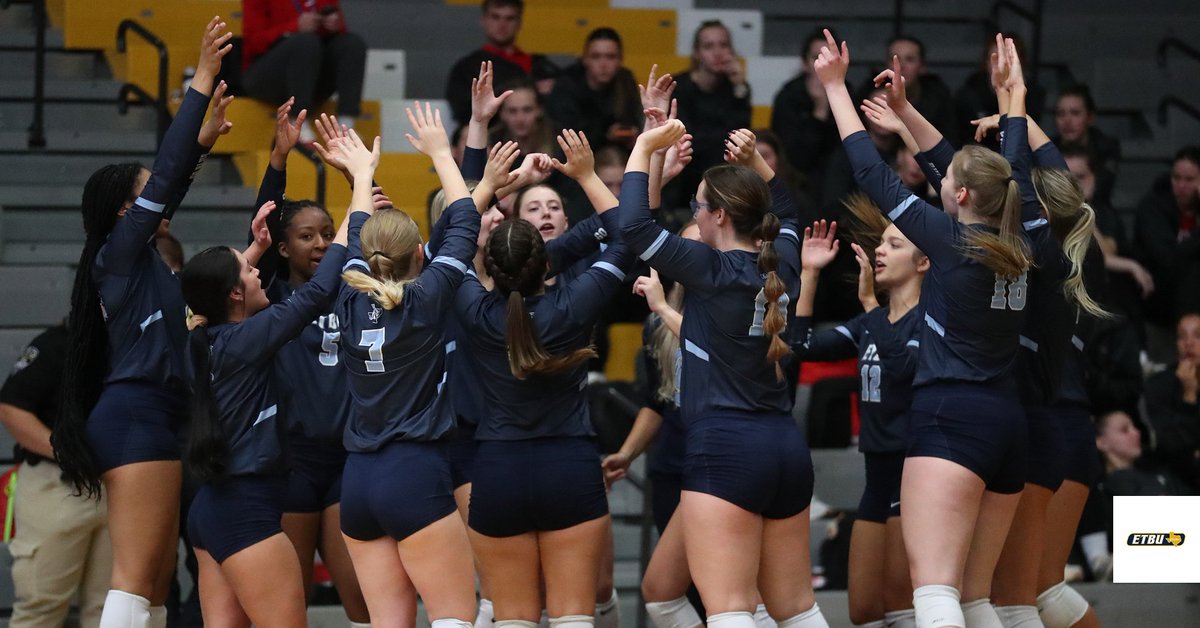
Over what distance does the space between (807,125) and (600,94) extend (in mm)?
1209

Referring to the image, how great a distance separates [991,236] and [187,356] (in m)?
2.74

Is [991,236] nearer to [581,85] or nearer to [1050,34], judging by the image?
[581,85]

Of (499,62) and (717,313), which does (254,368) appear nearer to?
(717,313)

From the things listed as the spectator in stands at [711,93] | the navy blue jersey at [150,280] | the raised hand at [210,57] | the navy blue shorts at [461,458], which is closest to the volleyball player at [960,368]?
the navy blue shorts at [461,458]

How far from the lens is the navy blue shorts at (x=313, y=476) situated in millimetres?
5816

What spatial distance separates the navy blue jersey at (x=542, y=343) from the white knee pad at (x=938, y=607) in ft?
4.03

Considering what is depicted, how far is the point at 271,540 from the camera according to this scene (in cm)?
513

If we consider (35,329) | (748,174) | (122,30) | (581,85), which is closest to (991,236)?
(748,174)

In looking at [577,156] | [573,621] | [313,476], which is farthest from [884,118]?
[313,476]

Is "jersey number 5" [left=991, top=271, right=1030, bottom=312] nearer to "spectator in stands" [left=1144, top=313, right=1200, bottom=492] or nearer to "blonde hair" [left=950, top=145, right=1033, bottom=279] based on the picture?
"blonde hair" [left=950, top=145, right=1033, bottom=279]

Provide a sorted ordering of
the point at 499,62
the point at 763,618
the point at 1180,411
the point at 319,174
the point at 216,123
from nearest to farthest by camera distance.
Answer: the point at 763,618 < the point at 216,123 < the point at 319,174 < the point at 1180,411 < the point at 499,62

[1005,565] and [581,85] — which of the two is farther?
[581,85]

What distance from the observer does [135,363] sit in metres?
5.57

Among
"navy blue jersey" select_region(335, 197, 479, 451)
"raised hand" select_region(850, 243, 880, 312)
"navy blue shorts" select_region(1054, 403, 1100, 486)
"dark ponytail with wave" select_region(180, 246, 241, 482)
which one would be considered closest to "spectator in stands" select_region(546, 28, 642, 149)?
"raised hand" select_region(850, 243, 880, 312)
